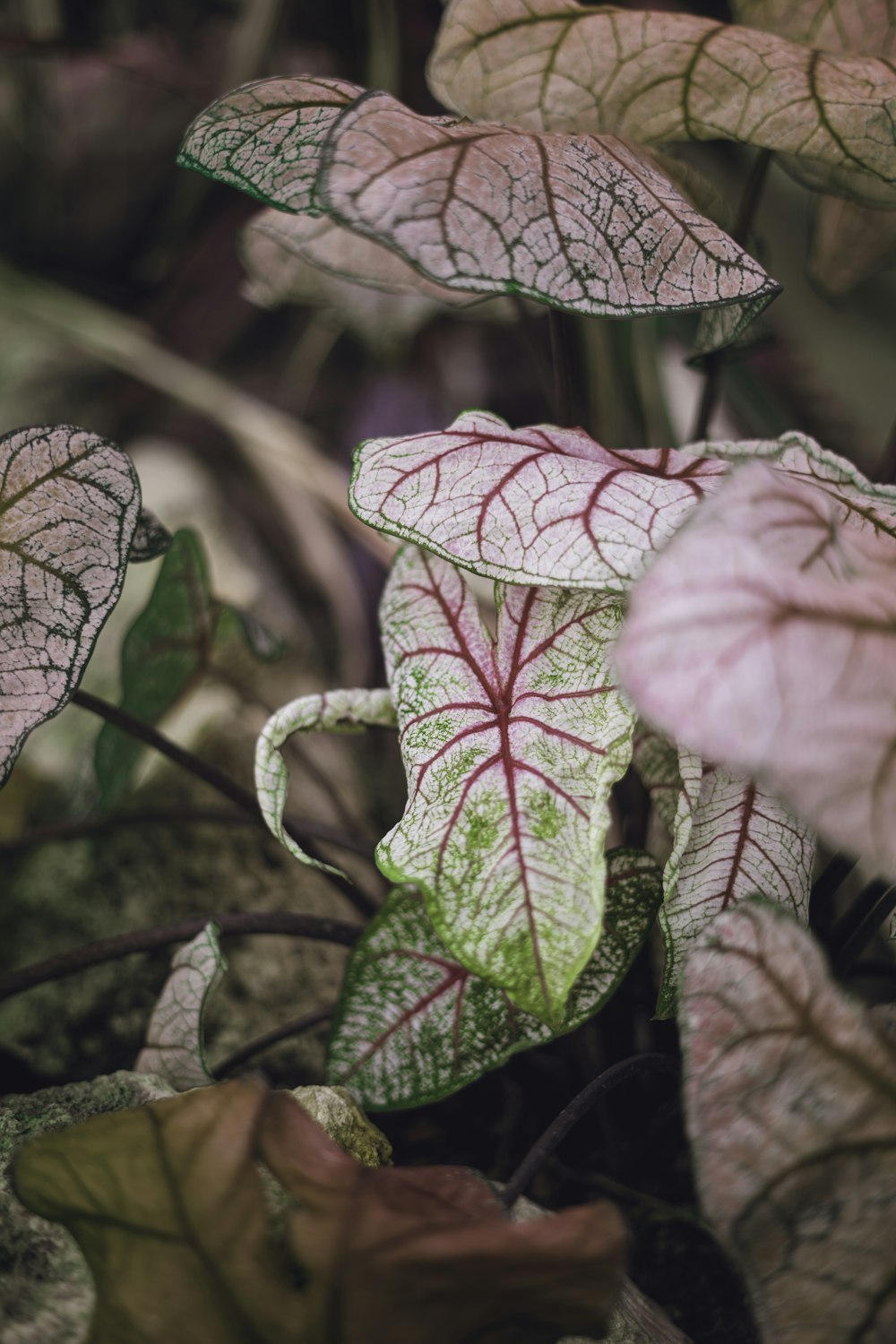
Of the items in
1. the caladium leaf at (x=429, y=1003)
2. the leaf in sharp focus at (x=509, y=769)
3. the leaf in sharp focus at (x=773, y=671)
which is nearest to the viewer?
the leaf in sharp focus at (x=773, y=671)

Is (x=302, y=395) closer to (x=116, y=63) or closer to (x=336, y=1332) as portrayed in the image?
(x=116, y=63)

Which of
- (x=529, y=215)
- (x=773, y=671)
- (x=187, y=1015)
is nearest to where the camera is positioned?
(x=773, y=671)

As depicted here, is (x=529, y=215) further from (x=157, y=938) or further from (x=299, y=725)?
(x=157, y=938)

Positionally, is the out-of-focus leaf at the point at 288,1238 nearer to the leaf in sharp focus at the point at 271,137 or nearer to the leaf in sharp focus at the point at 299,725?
the leaf in sharp focus at the point at 299,725

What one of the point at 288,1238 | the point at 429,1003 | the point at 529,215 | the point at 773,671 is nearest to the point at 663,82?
the point at 529,215

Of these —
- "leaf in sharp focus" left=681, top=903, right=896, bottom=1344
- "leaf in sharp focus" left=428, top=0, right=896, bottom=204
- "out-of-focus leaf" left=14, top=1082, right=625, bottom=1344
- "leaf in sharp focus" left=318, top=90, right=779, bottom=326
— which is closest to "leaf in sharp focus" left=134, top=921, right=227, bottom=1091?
"out-of-focus leaf" left=14, top=1082, right=625, bottom=1344

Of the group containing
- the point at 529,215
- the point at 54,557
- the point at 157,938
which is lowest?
the point at 157,938

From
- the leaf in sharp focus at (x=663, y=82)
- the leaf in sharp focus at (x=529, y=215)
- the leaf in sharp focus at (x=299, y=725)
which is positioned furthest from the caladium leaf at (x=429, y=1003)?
the leaf in sharp focus at (x=663, y=82)

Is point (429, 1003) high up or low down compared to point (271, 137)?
down
